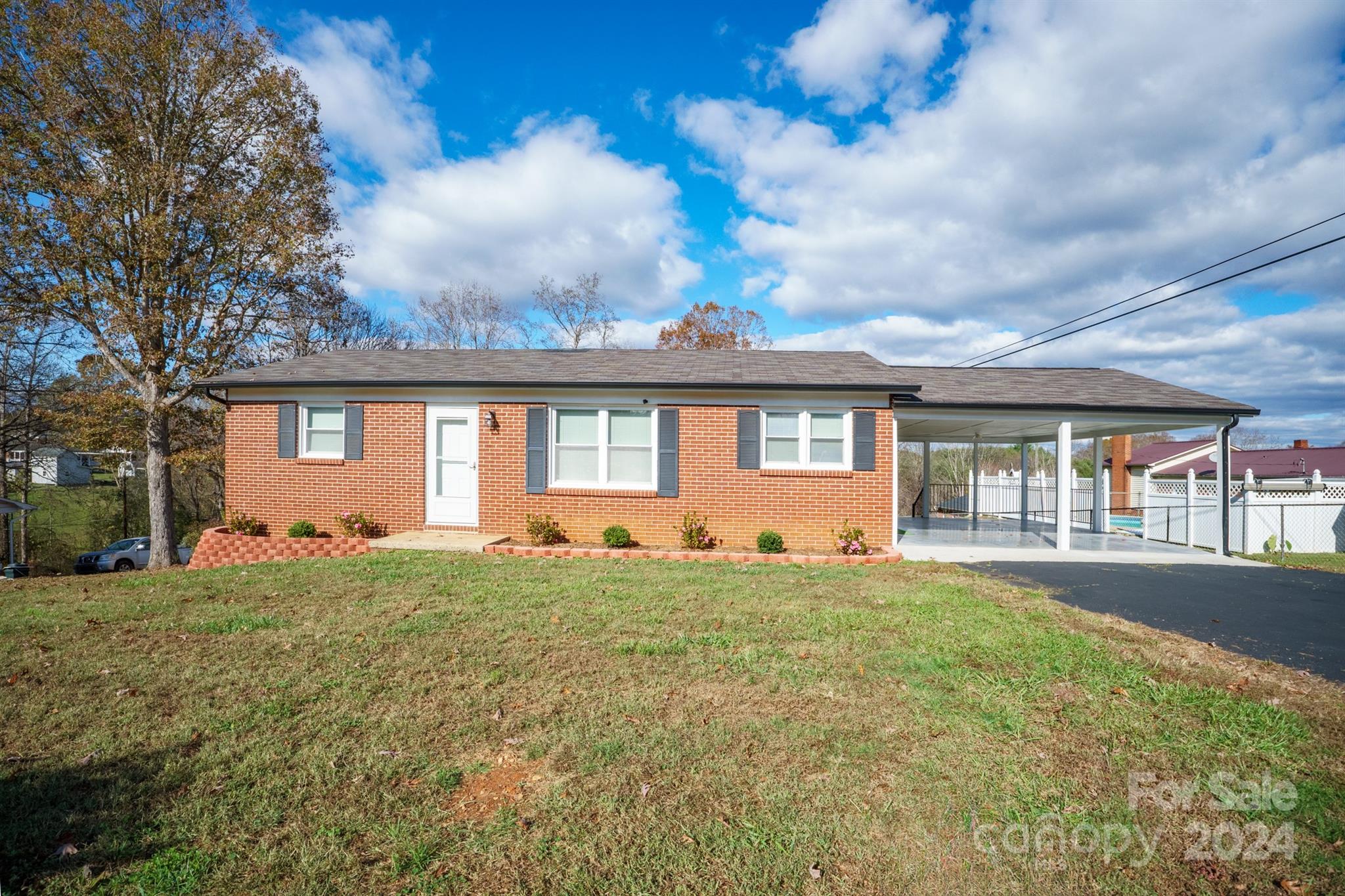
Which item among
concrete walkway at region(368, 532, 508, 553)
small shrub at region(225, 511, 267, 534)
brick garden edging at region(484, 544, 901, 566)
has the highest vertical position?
small shrub at region(225, 511, 267, 534)

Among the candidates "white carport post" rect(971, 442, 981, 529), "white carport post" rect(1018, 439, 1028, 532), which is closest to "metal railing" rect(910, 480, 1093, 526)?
"white carport post" rect(971, 442, 981, 529)

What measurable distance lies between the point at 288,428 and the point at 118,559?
504 inches

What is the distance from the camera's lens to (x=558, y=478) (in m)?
11.1

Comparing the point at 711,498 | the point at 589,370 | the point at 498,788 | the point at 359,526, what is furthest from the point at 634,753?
the point at 359,526

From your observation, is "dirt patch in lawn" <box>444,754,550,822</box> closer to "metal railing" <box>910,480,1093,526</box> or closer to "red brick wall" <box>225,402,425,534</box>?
"red brick wall" <box>225,402,425,534</box>

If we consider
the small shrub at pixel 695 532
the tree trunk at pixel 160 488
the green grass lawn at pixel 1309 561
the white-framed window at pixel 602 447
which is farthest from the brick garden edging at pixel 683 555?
the tree trunk at pixel 160 488

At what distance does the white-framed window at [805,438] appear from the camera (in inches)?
423

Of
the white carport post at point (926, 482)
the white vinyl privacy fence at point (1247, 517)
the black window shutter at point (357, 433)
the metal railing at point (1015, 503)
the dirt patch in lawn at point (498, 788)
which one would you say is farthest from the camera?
the metal railing at point (1015, 503)

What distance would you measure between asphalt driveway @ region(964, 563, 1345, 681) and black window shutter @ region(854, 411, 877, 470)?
2.30m

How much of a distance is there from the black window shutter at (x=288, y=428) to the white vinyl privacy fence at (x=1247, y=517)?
18.7 metres

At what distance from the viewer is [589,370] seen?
11695 millimetres

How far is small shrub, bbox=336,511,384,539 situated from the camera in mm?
11102

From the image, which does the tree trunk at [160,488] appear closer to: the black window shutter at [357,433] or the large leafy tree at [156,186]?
the large leafy tree at [156,186]

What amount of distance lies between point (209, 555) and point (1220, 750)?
44.3 feet
